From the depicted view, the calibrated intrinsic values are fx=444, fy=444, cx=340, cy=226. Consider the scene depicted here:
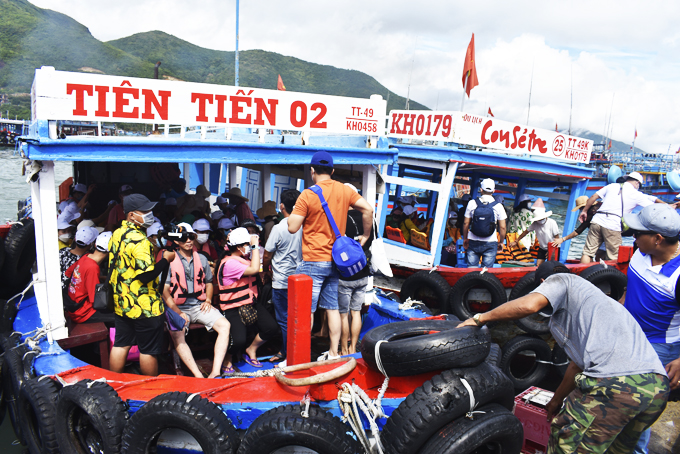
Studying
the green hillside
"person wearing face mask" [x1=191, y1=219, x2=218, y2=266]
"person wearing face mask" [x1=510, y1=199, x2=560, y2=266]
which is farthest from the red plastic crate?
the green hillside

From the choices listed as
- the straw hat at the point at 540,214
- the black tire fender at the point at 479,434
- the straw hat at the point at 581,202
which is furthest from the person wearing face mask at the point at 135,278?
the straw hat at the point at 581,202

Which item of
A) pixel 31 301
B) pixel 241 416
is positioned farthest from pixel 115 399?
pixel 31 301

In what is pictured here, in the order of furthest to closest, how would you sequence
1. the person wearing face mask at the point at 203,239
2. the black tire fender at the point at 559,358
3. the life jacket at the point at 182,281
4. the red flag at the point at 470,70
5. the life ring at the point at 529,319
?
the red flag at the point at 470,70, the life ring at the point at 529,319, the black tire fender at the point at 559,358, the person wearing face mask at the point at 203,239, the life jacket at the point at 182,281

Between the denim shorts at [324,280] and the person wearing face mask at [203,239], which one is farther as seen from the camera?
the person wearing face mask at [203,239]

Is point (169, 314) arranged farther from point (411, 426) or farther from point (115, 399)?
point (411, 426)

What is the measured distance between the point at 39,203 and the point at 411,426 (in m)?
3.47

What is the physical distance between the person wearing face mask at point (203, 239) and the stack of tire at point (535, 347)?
3.79 m

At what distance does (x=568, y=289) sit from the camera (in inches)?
99.6

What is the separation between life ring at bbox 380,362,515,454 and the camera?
8.63 ft

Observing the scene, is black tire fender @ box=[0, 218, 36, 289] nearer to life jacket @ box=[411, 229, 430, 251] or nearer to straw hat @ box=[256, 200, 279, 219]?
straw hat @ box=[256, 200, 279, 219]

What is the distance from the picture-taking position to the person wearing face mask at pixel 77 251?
436 centimetres

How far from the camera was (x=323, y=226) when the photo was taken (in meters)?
3.94

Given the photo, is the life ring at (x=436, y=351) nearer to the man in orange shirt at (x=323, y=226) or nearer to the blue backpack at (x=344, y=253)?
the blue backpack at (x=344, y=253)

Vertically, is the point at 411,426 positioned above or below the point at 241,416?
above
